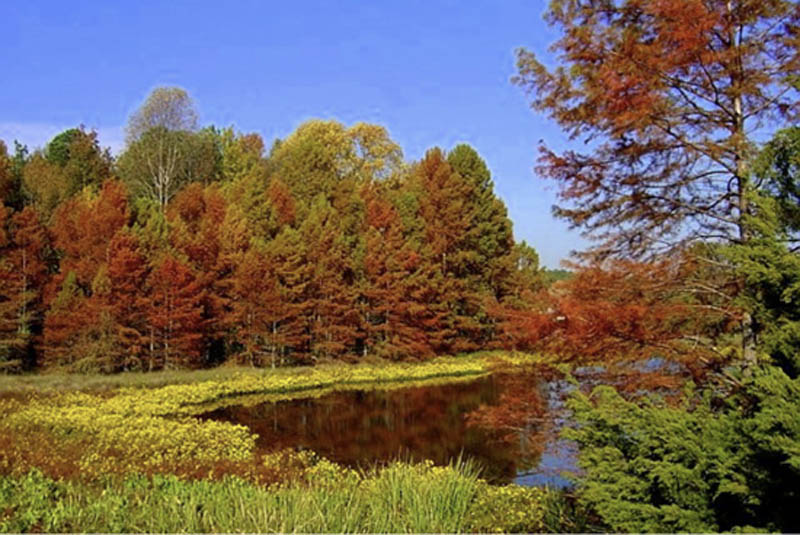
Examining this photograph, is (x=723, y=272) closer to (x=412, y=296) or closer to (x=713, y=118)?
(x=713, y=118)

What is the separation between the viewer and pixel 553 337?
9266mm

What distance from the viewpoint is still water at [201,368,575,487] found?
10.5m

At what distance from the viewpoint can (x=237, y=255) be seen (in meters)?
29.2

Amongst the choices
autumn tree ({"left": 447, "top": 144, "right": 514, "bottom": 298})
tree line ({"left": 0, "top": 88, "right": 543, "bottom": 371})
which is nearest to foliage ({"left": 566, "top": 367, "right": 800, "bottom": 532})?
tree line ({"left": 0, "top": 88, "right": 543, "bottom": 371})

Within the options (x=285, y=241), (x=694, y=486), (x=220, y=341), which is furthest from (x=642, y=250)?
(x=220, y=341)

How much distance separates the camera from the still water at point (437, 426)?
10.5 m

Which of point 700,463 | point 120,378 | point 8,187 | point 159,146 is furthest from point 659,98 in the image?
point 159,146

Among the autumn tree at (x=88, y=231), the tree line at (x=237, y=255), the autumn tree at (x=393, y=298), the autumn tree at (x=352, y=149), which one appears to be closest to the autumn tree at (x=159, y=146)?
the tree line at (x=237, y=255)

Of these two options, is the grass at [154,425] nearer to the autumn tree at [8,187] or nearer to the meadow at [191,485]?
the meadow at [191,485]

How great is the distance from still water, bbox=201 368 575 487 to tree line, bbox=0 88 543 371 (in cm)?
425

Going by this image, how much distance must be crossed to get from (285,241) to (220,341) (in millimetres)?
6342

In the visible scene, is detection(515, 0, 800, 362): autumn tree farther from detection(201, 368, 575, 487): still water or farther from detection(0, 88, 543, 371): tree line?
detection(0, 88, 543, 371): tree line

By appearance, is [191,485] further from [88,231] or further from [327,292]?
[327,292]

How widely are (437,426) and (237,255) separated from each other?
14.1 metres
